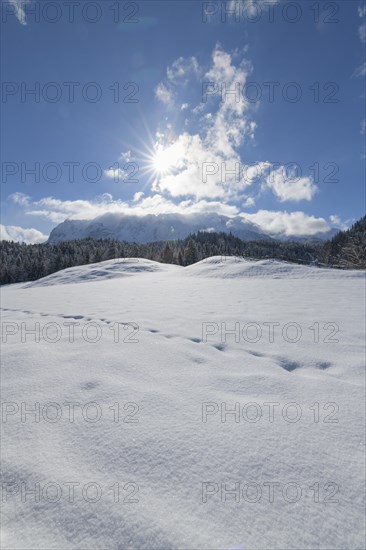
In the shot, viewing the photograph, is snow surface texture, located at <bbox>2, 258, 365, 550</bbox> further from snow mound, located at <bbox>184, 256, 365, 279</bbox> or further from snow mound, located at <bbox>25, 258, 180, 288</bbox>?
snow mound, located at <bbox>25, 258, 180, 288</bbox>

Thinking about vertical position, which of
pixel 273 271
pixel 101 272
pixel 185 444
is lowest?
pixel 185 444

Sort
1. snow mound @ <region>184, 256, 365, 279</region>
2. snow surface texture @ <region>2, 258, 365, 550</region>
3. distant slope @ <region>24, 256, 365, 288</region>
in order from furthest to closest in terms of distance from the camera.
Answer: distant slope @ <region>24, 256, 365, 288</region> → snow mound @ <region>184, 256, 365, 279</region> → snow surface texture @ <region>2, 258, 365, 550</region>

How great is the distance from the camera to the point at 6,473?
1669mm

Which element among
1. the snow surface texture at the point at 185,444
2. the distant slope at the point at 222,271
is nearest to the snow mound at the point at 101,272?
the distant slope at the point at 222,271

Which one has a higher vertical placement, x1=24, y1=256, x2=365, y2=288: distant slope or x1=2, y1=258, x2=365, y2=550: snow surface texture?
x1=24, y1=256, x2=365, y2=288: distant slope

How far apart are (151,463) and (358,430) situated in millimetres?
1521

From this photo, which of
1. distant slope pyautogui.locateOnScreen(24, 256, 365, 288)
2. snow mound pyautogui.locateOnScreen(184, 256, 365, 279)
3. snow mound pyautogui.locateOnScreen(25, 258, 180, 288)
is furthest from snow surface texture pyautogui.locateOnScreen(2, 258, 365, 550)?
snow mound pyautogui.locateOnScreen(25, 258, 180, 288)

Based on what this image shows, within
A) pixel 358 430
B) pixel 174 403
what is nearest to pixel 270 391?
pixel 358 430

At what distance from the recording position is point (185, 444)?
1874 millimetres

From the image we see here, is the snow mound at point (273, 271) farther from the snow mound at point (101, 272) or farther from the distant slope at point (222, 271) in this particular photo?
the snow mound at point (101, 272)

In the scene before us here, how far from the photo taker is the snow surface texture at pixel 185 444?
1.35m

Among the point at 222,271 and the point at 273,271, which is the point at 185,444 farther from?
the point at 222,271

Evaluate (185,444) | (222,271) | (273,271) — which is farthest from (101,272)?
(185,444)

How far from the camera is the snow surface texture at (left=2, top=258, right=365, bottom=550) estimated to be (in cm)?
135
